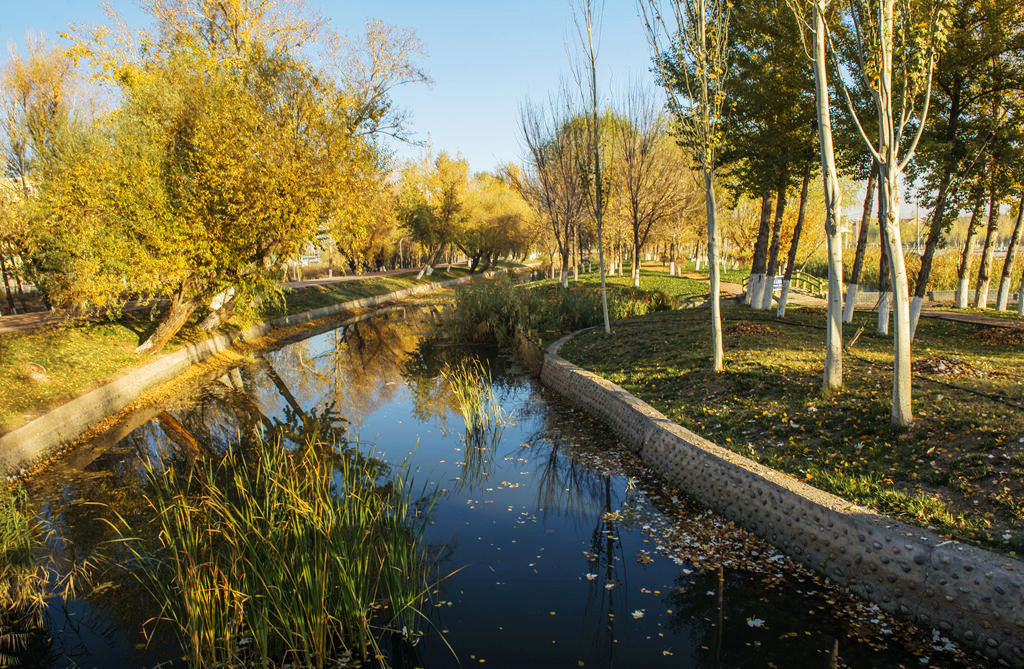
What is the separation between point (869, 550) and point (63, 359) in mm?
14991

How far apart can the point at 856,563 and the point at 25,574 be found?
702 cm

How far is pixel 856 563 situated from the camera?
4805 mm

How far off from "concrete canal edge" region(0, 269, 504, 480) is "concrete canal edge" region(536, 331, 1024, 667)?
9.27 meters

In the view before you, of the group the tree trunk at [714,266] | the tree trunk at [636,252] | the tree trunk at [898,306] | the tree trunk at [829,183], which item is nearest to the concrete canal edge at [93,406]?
the tree trunk at [714,266]

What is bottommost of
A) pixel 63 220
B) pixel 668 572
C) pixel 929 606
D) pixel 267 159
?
pixel 668 572

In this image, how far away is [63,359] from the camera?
12.7 meters

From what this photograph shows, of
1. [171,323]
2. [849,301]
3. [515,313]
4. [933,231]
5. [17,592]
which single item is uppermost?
[933,231]

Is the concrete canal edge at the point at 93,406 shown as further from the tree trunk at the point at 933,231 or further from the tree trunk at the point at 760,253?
the tree trunk at the point at 760,253

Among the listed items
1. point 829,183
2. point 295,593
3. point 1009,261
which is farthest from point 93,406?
point 1009,261

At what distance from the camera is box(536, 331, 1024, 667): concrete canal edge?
12.9 feet

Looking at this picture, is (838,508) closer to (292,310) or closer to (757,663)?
(757,663)

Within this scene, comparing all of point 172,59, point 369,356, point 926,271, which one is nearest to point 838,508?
point 926,271

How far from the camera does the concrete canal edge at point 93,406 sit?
28.2 feet

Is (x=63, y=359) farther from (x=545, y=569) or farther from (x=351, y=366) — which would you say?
(x=545, y=569)
